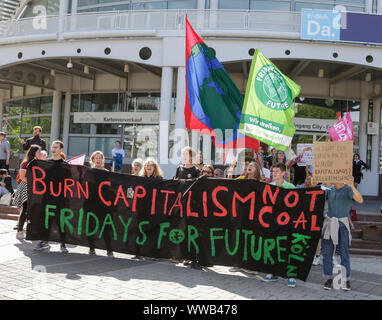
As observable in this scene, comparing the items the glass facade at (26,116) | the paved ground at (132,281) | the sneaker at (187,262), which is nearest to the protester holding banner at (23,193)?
the paved ground at (132,281)

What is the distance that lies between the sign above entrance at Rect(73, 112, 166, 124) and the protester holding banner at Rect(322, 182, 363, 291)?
46.1ft

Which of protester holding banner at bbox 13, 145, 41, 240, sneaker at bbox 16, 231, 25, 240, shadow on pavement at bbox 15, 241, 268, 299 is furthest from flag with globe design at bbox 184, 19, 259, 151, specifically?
sneaker at bbox 16, 231, 25, 240

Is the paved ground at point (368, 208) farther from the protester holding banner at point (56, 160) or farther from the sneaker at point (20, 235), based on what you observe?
the sneaker at point (20, 235)

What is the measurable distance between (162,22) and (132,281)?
36.7ft

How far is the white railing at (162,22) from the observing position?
14133 millimetres

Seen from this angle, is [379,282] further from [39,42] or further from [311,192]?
[39,42]

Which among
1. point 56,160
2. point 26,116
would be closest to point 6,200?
point 56,160

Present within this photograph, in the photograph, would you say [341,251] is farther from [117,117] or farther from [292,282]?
[117,117]

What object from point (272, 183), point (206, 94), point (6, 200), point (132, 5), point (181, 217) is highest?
point (132, 5)

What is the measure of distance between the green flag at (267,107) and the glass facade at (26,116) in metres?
17.0

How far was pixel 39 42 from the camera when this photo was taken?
1552 cm

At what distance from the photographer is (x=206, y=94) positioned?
25.4 feet

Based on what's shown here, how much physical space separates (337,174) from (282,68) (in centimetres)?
1315

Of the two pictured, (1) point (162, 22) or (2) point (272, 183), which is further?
(1) point (162, 22)
